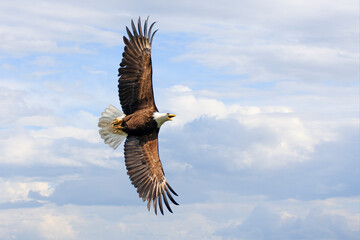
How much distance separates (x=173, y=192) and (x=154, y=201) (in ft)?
1.95

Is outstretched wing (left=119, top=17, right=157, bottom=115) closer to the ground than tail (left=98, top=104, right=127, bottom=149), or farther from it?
farther from it

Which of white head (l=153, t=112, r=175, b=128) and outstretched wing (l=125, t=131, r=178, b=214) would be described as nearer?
white head (l=153, t=112, r=175, b=128)

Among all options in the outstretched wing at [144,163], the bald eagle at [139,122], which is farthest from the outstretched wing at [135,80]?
the outstretched wing at [144,163]

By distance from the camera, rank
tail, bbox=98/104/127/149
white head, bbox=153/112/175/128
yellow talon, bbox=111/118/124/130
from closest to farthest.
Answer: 1. white head, bbox=153/112/175/128
2. yellow talon, bbox=111/118/124/130
3. tail, bbox=98/104/127/149

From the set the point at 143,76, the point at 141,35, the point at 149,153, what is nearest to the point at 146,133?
the point at 149,153

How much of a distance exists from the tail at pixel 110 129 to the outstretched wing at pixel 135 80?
15.5 inches

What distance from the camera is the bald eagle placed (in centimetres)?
1270

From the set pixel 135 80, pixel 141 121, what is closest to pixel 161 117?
pixel 141 121

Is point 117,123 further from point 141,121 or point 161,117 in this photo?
point 161,117

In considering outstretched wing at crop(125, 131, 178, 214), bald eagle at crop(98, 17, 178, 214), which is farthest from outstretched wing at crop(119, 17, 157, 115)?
outstretched wing at crop(125, 131, 178, 214)

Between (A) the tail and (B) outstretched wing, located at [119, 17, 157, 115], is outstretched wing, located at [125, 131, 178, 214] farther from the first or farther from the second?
(B) outstretched wing, located at [119, 17, 157, 115]

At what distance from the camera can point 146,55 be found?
12977 mm

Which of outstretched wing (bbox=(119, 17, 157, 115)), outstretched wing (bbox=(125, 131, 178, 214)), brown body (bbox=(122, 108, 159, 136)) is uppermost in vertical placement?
outstretched wing (bbox=(119, 17, 157, 115))

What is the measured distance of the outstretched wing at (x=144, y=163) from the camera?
13055 millimetres
